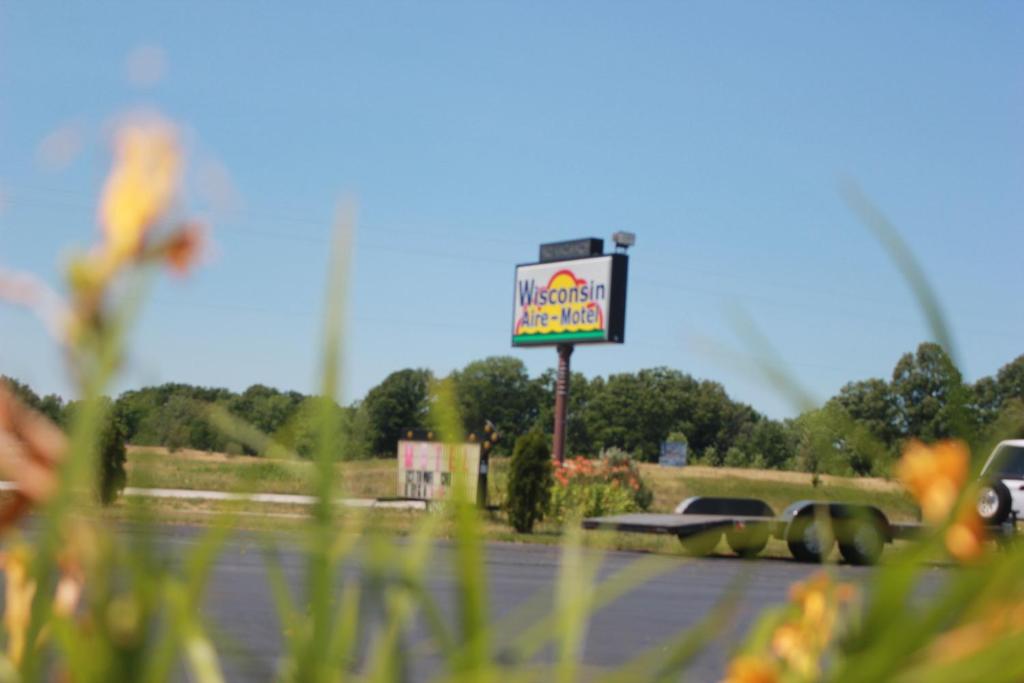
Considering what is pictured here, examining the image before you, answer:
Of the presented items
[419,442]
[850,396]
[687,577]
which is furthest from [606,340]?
[850,396]

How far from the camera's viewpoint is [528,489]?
21.1 metres

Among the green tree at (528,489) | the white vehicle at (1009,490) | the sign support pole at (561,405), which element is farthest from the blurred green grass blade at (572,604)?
the sign support pole at (561,405)

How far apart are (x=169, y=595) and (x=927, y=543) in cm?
29

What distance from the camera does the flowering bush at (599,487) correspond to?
2325cm

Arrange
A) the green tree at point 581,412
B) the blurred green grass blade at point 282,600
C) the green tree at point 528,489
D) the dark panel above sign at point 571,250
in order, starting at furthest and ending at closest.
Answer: the green tree at point 581,412
the dark panel above sign at point 571,250
the green tree at point 528,489
the blurred green grass blade at point 282,600

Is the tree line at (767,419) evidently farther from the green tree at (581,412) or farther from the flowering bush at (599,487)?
the green tree at (581,412)

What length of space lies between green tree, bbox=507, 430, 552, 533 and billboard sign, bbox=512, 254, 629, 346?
1248 centimetres

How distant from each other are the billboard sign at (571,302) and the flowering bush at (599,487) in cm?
748

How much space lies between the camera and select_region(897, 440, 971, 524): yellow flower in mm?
590

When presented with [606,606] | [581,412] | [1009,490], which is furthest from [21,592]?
[581,412]

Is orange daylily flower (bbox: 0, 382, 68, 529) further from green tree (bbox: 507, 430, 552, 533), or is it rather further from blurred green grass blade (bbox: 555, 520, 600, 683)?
green tree (bbox: 507, 430, 552, 533)

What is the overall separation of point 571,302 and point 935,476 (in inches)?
1349

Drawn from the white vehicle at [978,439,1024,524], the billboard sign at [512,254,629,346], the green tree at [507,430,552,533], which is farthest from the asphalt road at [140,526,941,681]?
the billboard sign at [512,254,629,346]

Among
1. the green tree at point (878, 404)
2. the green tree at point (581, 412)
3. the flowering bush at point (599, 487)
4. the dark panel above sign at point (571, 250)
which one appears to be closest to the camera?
the green tree at point (878, 404)
